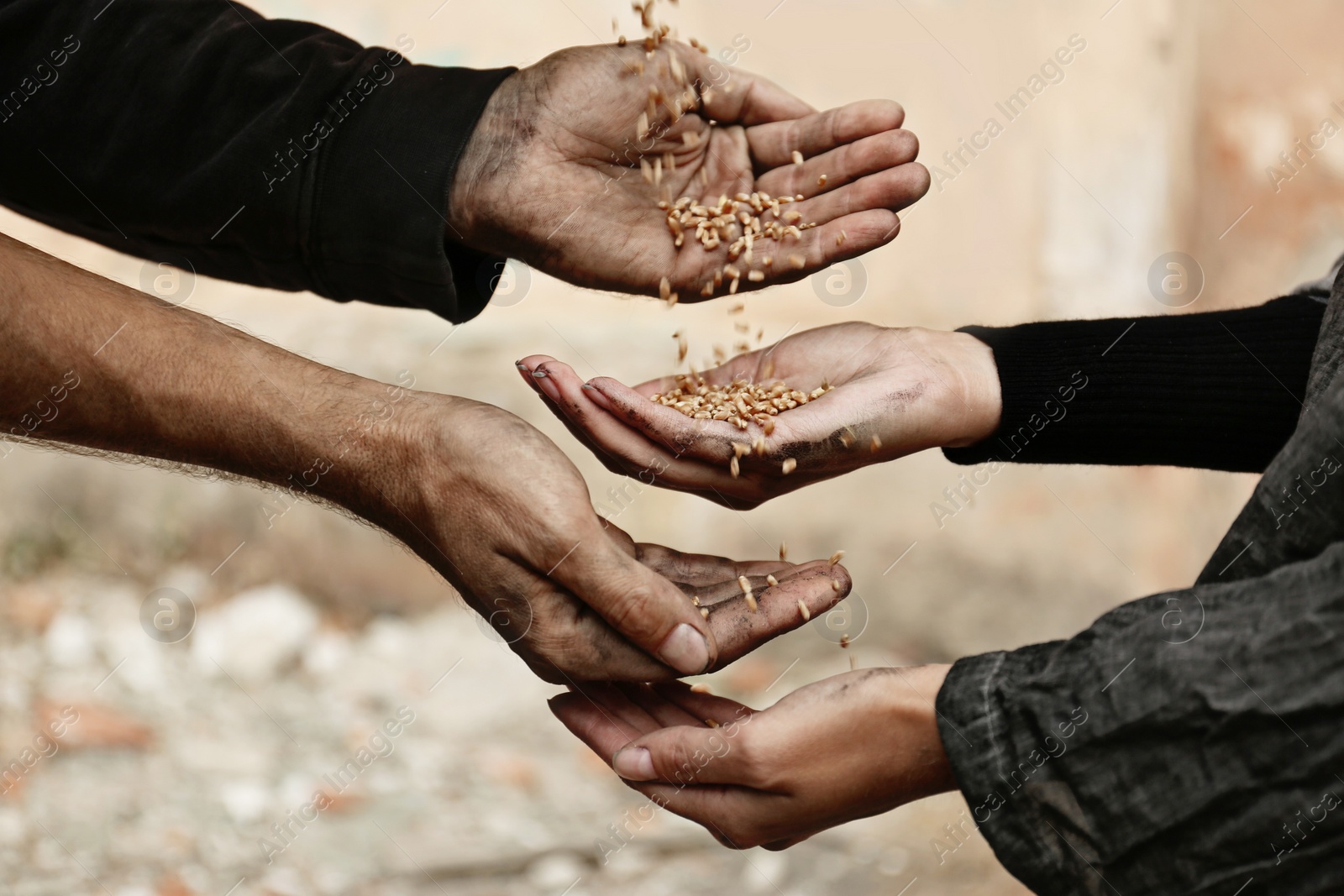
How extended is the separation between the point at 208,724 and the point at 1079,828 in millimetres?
2861

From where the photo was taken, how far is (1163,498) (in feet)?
11.5

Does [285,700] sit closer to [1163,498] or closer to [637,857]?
[637,857]

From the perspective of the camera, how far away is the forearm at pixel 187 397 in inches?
57.7

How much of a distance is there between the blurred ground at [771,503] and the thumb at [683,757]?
1676 millimetres

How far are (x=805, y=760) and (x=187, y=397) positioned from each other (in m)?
0.99

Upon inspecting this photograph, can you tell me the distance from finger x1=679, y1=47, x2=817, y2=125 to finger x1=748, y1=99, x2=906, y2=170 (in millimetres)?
19

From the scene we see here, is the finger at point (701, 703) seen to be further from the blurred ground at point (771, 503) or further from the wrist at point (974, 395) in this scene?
the blurred ground at point (771, 503)

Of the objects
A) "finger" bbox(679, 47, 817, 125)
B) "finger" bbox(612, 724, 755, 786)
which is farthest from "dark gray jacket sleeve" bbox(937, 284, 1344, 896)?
"finger" bbox(679, 47, 817, 125)

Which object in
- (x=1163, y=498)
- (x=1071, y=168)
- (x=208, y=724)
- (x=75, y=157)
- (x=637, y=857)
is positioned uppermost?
(x=1071, y=168)

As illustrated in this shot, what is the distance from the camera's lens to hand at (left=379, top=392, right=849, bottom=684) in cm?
141

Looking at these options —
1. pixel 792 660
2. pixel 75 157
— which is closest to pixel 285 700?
pixel 792 660

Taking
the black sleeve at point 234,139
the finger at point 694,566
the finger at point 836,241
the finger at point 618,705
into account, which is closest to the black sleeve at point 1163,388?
the finger at point 836,241

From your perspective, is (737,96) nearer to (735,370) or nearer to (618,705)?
(735,370)

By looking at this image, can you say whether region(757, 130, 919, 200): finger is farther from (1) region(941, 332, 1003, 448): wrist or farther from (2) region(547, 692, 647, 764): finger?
(2) region(547, 692, 647, 764): finger
